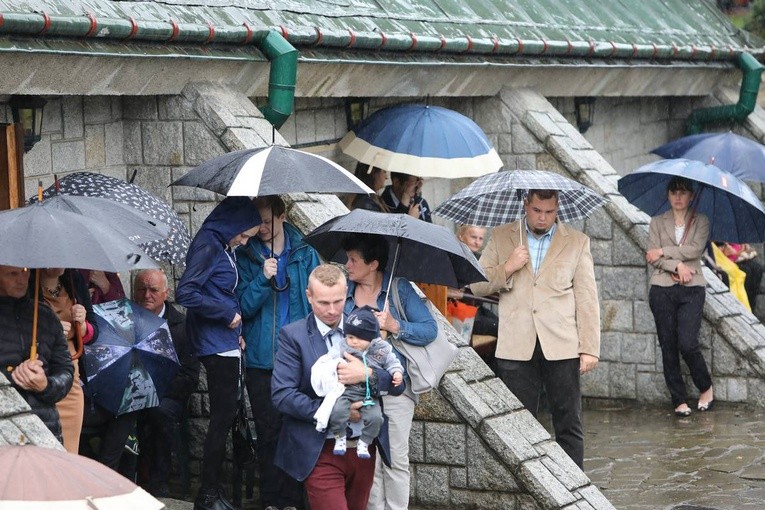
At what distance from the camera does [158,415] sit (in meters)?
8.29

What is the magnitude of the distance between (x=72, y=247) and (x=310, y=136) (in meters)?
4.74

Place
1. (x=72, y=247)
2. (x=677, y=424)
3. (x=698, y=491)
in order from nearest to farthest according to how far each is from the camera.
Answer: (x=72, y=247) < (x=698, y=491) < (x=677, y=424)

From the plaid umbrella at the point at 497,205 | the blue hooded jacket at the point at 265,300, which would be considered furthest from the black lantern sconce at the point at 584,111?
the blue hooded jacket at the point at 265,300

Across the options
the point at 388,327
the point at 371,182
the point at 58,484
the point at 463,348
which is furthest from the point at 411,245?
the point at 371,182

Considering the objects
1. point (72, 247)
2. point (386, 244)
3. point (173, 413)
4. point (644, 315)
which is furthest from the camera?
point (644, 315)

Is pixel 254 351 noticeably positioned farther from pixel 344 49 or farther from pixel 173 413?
pixel 344 49

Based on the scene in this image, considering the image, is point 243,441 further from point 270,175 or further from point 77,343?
point 270,175

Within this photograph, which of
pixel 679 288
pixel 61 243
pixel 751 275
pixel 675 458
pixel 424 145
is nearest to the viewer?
pixel 61 243

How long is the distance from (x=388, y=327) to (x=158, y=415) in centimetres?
198

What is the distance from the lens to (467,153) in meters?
10.4

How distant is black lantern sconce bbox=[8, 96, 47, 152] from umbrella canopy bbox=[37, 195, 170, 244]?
1380mm

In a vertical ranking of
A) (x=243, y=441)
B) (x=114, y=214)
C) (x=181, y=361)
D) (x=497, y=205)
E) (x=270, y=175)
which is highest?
(x=270, y=175)

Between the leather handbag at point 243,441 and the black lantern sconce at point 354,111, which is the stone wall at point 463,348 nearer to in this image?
the black lantern sconce at point 354,111

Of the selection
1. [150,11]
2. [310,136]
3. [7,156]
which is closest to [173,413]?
[7,156]
